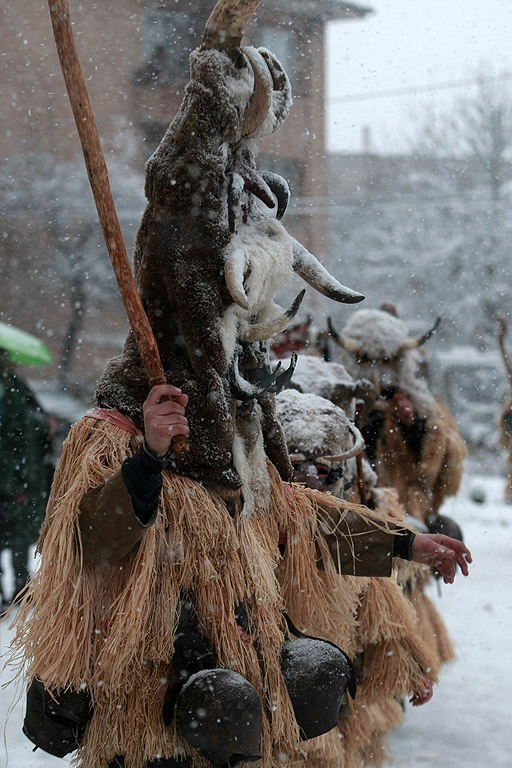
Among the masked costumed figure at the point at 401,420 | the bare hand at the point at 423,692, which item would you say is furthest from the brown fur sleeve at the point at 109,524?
the masked costumed figure at the point at 401,420

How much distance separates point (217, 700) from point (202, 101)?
4.04 ft

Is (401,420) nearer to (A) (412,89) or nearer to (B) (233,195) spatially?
(B) (233,195)

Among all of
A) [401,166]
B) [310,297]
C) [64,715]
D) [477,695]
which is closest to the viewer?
[64,715]

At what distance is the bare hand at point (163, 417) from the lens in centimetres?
171

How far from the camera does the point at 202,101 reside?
5.99ft

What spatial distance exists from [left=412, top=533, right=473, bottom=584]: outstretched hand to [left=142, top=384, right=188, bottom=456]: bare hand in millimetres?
809

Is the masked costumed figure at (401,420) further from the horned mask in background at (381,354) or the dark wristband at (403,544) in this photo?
the dark wristband at (403,544)

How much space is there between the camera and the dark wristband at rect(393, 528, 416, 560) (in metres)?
2.25

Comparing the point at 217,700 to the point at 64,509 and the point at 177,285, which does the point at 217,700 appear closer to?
the point at 64,509

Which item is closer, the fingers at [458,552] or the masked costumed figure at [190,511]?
the masked costumed figure at [190,511]

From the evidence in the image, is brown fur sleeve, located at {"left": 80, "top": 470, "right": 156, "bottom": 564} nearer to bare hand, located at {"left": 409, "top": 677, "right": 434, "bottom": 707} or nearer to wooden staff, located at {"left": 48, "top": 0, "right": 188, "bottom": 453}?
wooden staff, located at {"left": 48, "top": 0, "right": 188, "bottom": 453}

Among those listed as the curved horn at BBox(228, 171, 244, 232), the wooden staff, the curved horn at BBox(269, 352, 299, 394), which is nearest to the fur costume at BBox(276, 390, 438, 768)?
the curved horn at BBox(269, 352, 299, 394)

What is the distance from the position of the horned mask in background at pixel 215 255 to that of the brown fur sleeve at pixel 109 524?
21 cm

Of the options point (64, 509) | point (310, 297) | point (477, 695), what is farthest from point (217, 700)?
point (310, 297)
